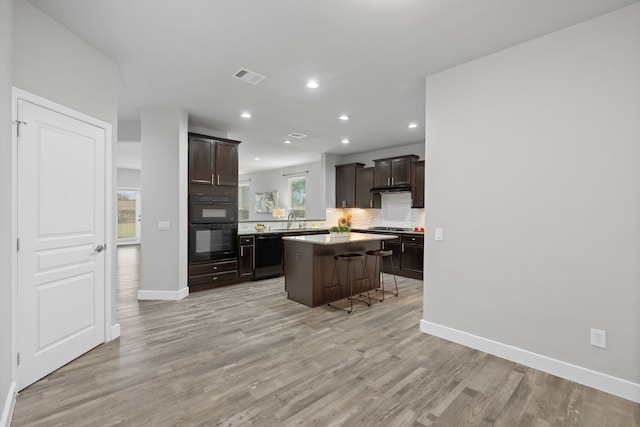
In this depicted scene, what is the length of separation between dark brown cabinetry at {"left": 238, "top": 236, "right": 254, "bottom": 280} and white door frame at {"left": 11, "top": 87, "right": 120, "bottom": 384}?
2434 mm

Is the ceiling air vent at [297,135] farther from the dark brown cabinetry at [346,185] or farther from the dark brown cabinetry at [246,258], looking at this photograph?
the dark brown cabinetry at [246,258]

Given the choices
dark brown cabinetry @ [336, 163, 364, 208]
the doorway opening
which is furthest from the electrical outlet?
the doorway opening

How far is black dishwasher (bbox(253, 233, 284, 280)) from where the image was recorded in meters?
5.73

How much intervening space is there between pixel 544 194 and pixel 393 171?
4.14 meters

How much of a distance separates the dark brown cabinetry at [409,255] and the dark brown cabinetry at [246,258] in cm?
286

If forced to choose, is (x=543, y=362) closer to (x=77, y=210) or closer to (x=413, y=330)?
(x=413, y=330)

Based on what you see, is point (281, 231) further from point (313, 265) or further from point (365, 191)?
point (365, 191)

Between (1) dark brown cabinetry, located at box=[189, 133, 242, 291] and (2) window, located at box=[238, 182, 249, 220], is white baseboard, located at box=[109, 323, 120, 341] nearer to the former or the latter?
(1) dark brown cabinetry, located at box=[189, 133, 242, 291]

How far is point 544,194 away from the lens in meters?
2.57

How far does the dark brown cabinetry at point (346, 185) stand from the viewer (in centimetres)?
759

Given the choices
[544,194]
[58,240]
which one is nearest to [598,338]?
[544,194]

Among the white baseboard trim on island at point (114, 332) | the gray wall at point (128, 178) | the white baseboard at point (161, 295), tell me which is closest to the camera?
the white baseboard trim on island at point (114, 332)

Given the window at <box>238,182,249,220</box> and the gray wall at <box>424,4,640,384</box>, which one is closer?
the gray wall at <box>424,4,640,384</box>

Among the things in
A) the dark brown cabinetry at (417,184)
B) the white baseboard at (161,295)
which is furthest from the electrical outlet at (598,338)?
the white baseboard at (161,295)
